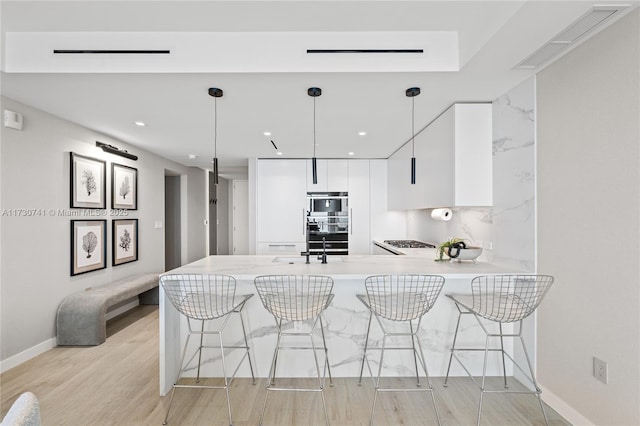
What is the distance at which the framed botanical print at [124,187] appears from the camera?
13.1ft

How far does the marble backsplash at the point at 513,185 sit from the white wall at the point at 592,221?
82 millimetres

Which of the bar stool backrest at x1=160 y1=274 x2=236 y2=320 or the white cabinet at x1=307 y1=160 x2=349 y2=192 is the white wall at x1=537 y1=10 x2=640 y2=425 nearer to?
the bar stool backrest at x1=160 y1=274 x2=236 y2=320

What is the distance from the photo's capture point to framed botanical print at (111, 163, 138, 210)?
13.1 feet

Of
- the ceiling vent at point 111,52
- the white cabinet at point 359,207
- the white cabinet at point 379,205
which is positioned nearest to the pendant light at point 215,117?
the ceiling vent at point 111,52

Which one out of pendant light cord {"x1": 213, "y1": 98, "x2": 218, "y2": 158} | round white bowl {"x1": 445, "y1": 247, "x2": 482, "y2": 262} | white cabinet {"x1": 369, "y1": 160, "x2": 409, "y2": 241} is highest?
pendant light cord {"x1": 213, "y1": 98, "x2": 218, "y2": 158}

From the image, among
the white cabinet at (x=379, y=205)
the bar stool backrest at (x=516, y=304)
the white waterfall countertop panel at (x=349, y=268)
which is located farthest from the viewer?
the white cabinet at (x=379, y=205)

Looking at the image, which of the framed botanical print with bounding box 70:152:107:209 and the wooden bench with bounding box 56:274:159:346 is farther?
the framed botanical print with bounding box 70:152:107:209

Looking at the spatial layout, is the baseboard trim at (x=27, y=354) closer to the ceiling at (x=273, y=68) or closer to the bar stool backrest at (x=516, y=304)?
the ceiling at (x=273, y=68)

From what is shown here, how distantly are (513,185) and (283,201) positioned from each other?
3.50 meters

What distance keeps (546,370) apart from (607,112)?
5.88 feet

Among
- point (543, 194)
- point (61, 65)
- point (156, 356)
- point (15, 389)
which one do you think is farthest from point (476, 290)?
point (15, 389)

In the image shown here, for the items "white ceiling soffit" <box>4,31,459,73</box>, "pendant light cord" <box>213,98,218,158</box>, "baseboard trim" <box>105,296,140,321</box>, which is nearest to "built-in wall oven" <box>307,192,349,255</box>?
"pendant light cord" <box>213,98,218,158</box>

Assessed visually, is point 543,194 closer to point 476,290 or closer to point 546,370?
point 476,290

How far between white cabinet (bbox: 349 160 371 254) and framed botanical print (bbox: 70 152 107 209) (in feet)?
11.8
